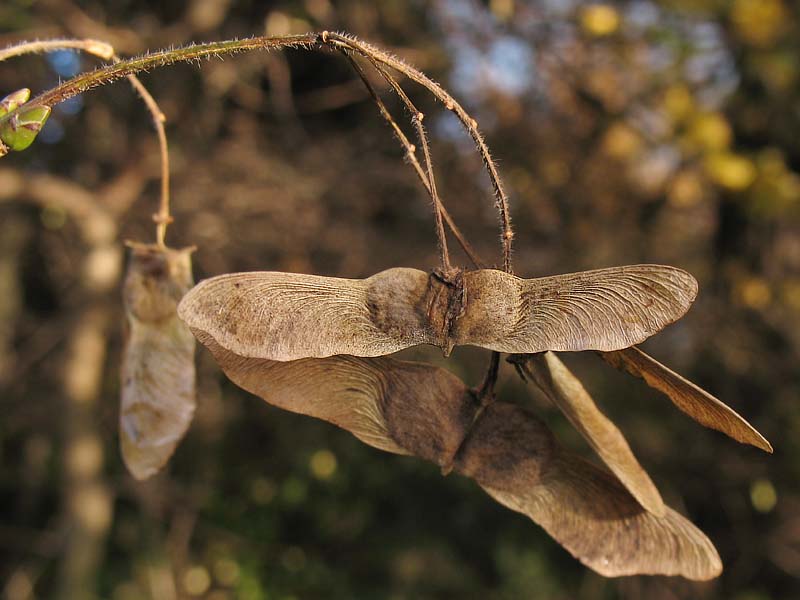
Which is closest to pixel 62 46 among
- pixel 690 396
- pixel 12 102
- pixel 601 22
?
pixel 12 102

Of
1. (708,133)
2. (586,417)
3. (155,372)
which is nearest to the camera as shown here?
(586,417)

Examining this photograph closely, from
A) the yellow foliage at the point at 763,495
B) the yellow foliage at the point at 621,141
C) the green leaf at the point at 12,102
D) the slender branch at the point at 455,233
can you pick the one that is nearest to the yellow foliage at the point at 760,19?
the yellow foliage at the point at 621,141

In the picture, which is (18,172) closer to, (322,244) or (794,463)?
(322,244)

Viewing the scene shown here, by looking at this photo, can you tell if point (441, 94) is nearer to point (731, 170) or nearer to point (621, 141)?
point (731, 170)

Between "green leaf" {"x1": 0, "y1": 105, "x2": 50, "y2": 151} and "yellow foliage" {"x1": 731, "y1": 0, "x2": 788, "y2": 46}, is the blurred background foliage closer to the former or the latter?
"yellow foliage" {"x1": 731, "y1": 0, "x2": 788, "y2": 46}

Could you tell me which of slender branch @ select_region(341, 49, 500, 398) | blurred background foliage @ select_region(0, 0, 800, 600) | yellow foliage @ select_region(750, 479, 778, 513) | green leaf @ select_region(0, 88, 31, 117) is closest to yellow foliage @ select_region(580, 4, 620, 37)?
blurred background foliage @ select_region(0, 0, 800, 600)
